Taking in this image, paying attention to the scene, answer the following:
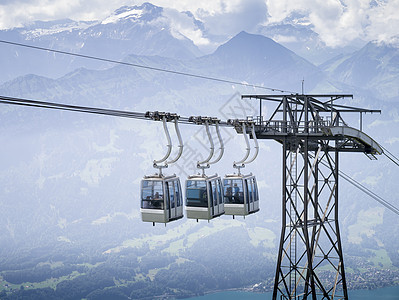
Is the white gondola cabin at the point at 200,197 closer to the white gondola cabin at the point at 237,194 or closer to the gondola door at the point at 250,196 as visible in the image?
the white gondola cabin at the point at 237,194

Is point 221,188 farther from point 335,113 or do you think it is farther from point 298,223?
point 335,113

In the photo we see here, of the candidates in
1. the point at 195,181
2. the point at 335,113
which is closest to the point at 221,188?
the point at 195,181

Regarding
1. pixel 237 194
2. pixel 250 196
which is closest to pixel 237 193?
pixel 237 194

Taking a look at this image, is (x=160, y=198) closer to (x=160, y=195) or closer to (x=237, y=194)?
(x=160, y=195)

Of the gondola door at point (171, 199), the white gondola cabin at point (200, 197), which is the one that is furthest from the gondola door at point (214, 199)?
the gondola door at point (171, 199)

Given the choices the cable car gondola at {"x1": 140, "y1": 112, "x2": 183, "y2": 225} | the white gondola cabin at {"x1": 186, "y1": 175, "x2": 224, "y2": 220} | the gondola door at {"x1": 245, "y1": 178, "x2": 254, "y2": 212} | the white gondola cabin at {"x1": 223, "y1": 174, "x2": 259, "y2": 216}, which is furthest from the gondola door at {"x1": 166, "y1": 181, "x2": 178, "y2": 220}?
the gondola door at {"x1": 245, "y1": 178, "x2": 254, "y2": 212}

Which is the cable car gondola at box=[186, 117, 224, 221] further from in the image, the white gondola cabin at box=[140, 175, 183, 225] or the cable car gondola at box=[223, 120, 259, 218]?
the cable car gondola at box=[223, 120, 259, 218]

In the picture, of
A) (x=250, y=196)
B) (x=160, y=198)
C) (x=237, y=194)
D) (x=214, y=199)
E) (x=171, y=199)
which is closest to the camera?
(x=160, y=198)
